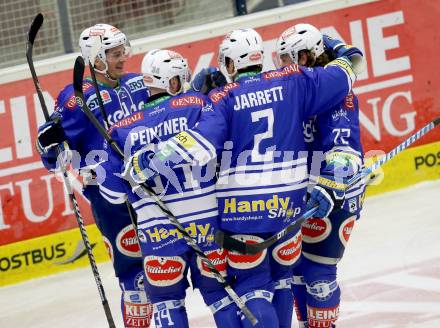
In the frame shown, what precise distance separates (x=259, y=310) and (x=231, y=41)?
3.84 feet

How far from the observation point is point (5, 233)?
7.11 meters

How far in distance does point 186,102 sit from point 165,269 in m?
0.73

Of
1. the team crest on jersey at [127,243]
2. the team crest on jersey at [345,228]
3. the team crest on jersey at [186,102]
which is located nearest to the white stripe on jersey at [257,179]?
the team crest on jersey at [186,102]

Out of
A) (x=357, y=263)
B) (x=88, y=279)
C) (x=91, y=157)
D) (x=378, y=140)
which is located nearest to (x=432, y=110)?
(x=378, y=140)

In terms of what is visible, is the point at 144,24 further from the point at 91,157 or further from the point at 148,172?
the point at 148,172

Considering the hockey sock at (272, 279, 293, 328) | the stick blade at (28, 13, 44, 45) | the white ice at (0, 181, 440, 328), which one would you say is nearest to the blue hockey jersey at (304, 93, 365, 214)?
the hockey sock at (272, 279, 293, 328)

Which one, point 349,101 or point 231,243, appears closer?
point 231,243

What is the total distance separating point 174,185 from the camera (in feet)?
14.5

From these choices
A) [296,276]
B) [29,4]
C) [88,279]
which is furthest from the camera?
[29,4]

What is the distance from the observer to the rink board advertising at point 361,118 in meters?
7.11

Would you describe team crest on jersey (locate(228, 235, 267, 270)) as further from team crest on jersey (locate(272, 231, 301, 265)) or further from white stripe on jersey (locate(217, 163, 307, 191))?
white stripe on jersey (locate(217, 163, 307, 191))

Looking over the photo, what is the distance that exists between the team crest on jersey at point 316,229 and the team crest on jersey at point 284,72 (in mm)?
750

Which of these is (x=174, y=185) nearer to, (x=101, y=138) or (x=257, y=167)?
(x=257, y=167)

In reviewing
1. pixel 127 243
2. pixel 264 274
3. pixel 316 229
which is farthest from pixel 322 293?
pixel 127 243
